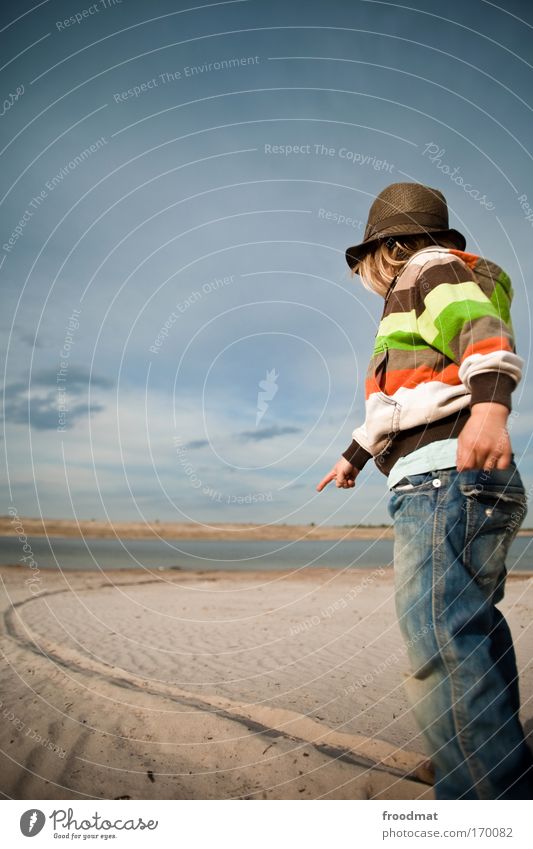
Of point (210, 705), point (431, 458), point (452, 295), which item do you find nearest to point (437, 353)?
point (452, 295)

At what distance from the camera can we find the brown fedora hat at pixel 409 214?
2.56 meters

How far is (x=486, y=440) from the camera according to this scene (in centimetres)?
187

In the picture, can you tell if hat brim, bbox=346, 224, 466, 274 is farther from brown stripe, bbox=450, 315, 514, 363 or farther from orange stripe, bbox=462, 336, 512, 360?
orange stripe, bbox=462, 336, 512, 360

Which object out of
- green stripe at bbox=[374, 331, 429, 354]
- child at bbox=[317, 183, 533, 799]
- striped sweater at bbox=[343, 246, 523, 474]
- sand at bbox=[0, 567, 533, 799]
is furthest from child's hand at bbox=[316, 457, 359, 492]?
sand at bbox=[0, 567, 533, 799]


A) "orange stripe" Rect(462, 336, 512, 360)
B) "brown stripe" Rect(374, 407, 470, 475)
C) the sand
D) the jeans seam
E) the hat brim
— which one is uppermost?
the hat brim

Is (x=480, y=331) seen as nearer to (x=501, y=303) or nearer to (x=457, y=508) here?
(x=501, y=303)

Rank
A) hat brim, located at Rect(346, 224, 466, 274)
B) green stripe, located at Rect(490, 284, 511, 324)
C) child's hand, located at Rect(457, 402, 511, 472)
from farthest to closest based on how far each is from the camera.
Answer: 1. hat brim, located at Rect(346, 224, 466, 274)
2. green stripe, located at Rect(490, 284, 511, 324)
3. child's hand, located at Rect(457, 402, 511, 472)

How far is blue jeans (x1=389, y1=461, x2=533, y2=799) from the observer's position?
1.97 meters

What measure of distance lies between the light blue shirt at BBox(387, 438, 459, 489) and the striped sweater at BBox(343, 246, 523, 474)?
5 centimetres

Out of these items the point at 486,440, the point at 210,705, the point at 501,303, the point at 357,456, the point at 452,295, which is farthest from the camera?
the point at 210,705

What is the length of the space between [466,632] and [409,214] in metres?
1.95

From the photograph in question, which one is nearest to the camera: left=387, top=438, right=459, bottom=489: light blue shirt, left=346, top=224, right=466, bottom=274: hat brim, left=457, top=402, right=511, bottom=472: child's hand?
left=457, top=402, right=511, bottom=472: child's hand

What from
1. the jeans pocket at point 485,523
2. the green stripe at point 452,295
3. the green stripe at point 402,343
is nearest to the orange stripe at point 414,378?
the green stripe at point 402,343

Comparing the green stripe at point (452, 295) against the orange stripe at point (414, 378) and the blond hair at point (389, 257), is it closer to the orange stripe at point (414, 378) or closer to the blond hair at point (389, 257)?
the orange stripe at point (414, 378)
